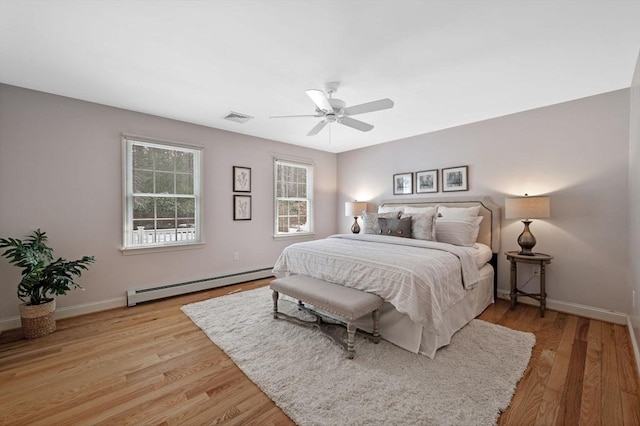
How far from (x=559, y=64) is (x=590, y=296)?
2.53 m

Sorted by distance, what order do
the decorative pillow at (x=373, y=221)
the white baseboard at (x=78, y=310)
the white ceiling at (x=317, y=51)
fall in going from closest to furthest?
the white ceiling at (x=317, y=51), the white baseboard at (x=78, y=310), the decorative pillow at (x=373, y=221)

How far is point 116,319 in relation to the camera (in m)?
3.04

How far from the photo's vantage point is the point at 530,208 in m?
3.11

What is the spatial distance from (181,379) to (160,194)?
2.60m

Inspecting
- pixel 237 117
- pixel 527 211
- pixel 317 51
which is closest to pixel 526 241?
pixel 527 211

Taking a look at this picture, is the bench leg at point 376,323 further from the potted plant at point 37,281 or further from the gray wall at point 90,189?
the potted plant at point 37,281

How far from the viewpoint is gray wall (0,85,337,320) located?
2.81 metres

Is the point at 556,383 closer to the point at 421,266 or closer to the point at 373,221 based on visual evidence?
the point at 421,266

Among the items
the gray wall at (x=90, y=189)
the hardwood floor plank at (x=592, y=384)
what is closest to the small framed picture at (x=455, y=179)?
the hardwood floor plank at (x=592, y=384)

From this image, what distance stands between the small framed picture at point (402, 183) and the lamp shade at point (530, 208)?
67.2 inches

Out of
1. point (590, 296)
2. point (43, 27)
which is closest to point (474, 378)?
point (590, 296)

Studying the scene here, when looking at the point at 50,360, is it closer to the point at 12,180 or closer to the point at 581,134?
the point at 12,180

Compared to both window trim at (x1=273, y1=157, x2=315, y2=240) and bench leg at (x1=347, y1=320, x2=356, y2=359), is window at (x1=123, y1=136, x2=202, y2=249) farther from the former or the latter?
bench leg at (x1=347, y1=320, x2=356, y2=359)

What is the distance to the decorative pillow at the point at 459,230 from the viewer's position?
3.48 metres
